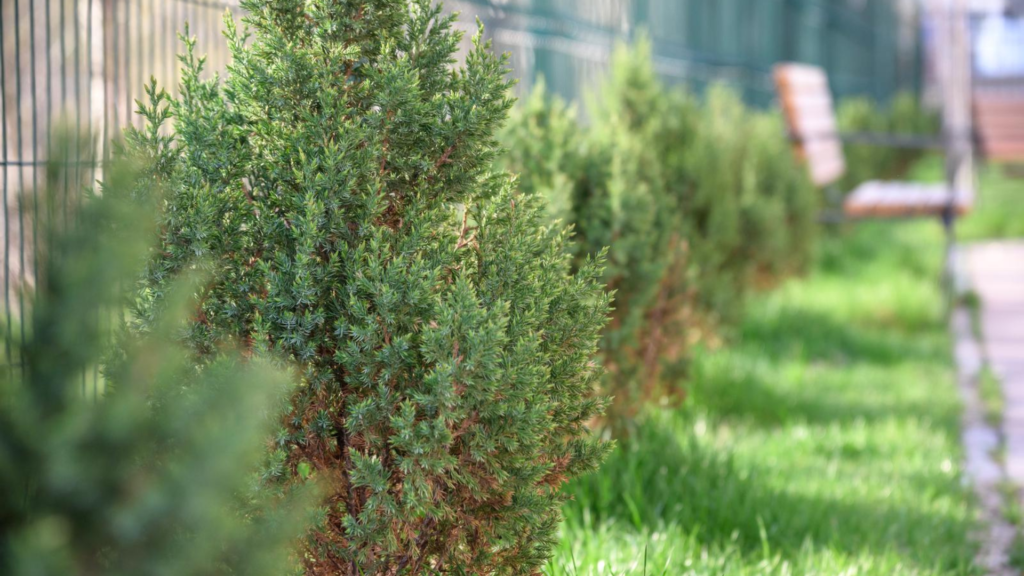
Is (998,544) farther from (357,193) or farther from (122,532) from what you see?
(122,532)

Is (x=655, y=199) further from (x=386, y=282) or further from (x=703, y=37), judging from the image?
(x=703, y=37)

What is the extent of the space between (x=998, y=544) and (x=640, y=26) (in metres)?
4.02

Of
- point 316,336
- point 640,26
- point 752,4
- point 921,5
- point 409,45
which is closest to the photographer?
point 316,336

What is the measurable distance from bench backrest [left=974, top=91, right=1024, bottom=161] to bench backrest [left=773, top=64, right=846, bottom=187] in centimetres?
477

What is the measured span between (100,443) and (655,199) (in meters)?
2.87

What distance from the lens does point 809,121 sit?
7.16 meters

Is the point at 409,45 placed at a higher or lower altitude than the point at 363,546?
higher

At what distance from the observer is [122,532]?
3.29 feet

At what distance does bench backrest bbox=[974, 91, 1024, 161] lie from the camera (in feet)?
38.5

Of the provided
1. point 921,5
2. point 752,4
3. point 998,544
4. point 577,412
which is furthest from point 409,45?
point 921,5

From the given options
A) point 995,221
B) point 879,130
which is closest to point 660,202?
point 995,221

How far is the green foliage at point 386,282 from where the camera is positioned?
162 centimetres

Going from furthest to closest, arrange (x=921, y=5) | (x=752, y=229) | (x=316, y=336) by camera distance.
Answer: (x=921, y=5), (x=752, y=229), (x=316, y=336)

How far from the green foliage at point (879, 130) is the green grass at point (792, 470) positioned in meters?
5.68
